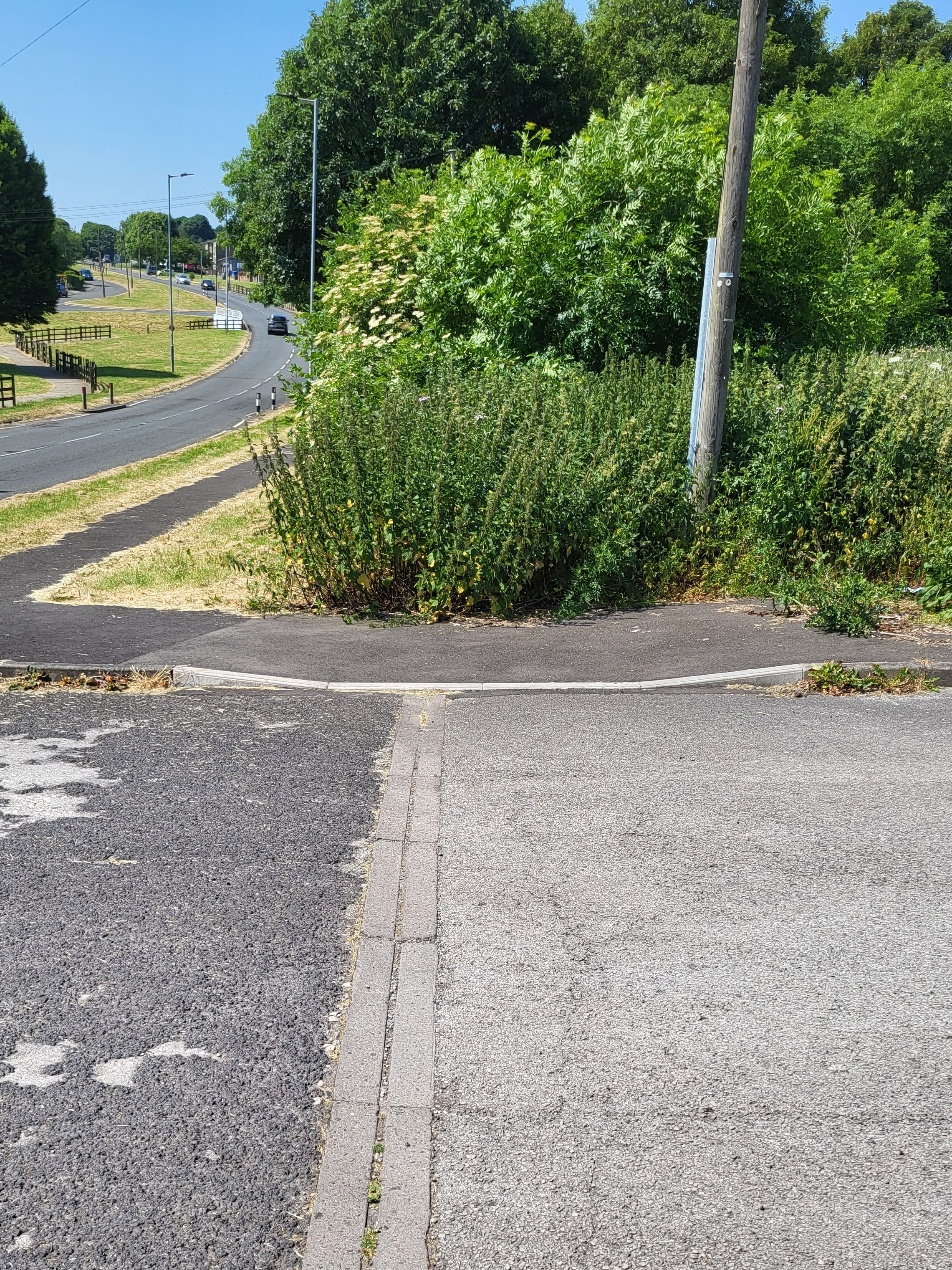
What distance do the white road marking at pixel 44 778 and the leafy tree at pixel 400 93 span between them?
34.5 m

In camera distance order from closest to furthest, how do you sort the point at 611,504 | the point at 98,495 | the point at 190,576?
the point at 611,504, the point at 190,576, the point at 98,495

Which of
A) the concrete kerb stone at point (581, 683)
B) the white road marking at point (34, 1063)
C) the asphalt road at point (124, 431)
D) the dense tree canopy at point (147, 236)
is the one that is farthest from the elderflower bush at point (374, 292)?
the dense tree canopy at point (147, 236)

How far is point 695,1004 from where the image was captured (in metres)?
3.53

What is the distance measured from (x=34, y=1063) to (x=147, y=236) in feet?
621

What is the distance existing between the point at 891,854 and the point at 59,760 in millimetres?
4013

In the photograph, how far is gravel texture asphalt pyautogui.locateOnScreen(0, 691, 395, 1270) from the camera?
2648 mm

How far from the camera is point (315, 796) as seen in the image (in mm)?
5242

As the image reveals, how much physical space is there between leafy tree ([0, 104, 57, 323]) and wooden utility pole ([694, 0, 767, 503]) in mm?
62164

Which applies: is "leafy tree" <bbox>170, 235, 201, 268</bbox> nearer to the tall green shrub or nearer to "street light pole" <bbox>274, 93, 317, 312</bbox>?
"street light pole" <bbox>274, 93, 317, 312</bbox>

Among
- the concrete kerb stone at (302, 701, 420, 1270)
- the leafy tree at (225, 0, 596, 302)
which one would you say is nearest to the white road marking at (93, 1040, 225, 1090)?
the concrete kerb stone at (302, 701, 420, 1270)

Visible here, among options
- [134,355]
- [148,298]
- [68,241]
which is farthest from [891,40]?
[68,241]

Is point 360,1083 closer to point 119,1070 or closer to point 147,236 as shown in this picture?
point 119,1070

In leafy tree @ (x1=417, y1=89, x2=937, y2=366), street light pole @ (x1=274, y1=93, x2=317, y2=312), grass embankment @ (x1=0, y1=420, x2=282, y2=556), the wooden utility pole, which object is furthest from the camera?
street light pole @ (x1=274, y1=93, x2=317, y2=312)

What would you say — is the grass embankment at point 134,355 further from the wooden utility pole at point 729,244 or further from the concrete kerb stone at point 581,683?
the concrete kerb stone at point 581,683
